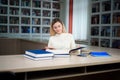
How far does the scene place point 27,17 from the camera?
6168 millimetres

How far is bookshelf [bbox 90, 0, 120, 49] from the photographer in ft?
14.6

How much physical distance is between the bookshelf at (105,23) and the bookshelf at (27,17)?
1821 millimetres

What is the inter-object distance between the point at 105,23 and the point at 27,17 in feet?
8.87

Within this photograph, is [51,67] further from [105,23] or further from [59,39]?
[105,23]

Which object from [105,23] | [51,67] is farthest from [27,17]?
[51,67]

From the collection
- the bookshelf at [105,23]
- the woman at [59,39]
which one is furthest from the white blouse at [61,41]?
the bookshelf at [105,23]

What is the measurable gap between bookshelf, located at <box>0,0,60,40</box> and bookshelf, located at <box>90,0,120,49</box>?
1821mm

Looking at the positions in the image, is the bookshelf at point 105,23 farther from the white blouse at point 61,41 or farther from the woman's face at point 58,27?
the woman's face at point 58,27

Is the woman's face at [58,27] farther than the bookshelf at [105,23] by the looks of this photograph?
No

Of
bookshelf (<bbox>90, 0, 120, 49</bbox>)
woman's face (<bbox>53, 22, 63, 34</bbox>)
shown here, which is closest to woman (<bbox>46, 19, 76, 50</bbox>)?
woman's face (<bbox>53, 22, 63, 34</bbox>)

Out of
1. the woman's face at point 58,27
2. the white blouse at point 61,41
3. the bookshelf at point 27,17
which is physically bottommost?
the white blouse at point 61,41

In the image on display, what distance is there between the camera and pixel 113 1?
451 cm

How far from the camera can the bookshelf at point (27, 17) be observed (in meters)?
5.88

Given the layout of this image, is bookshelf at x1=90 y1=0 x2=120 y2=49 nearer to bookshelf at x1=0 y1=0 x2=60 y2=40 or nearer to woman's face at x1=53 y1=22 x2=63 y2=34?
bookshelf at x1=0 y1=0 x2=60 y2=40
